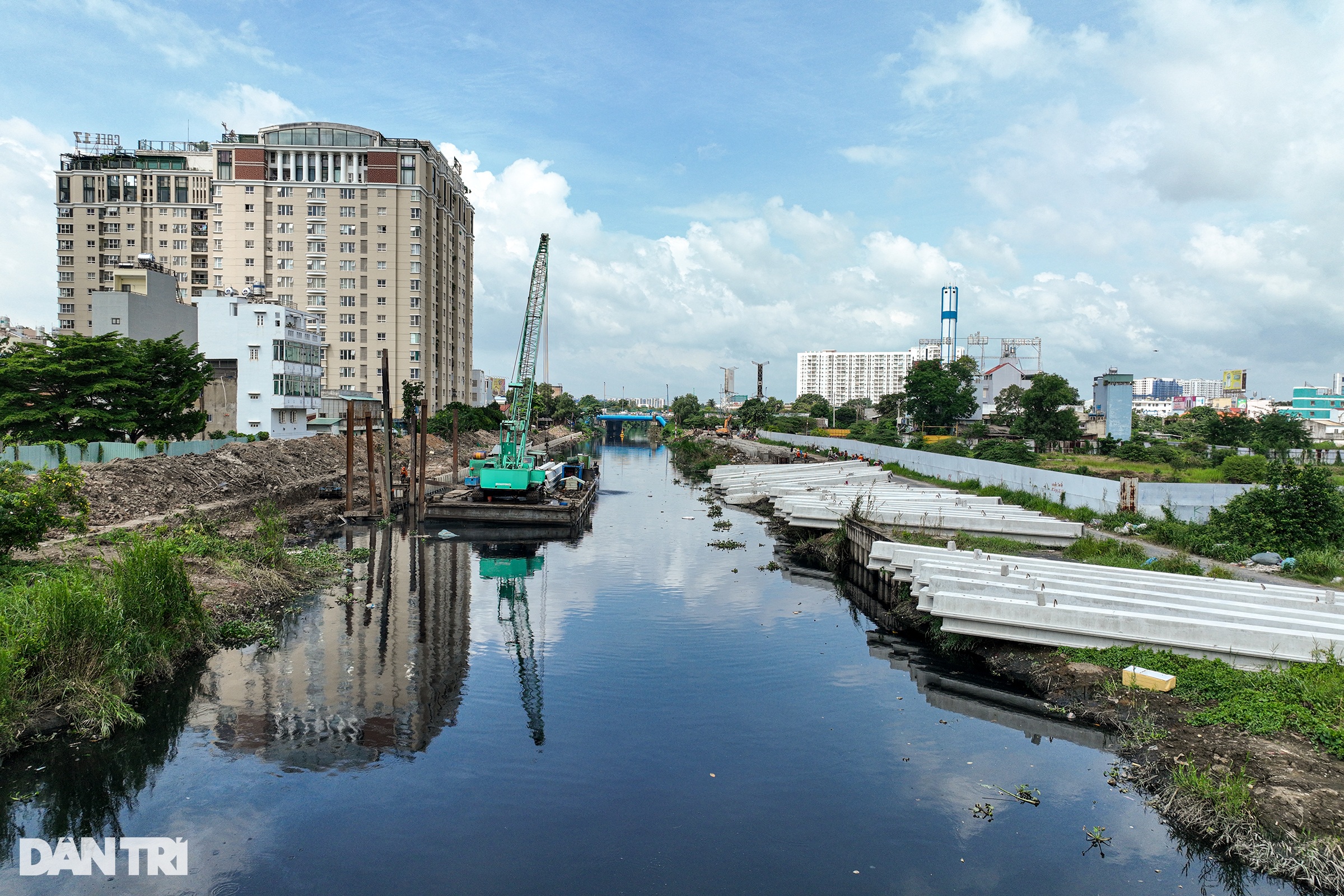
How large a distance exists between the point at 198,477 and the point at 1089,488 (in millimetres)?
34696

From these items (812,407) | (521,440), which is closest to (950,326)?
(812,407)

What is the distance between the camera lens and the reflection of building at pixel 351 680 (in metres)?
12.9

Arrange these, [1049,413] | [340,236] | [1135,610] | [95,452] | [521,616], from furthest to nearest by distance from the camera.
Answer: [340,236] < [1049,413] < [95,452] < [521,616] < [1135,610]

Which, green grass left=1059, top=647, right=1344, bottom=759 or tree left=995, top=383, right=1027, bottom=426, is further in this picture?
tree left=995, top=383, right=1027, bottom=426

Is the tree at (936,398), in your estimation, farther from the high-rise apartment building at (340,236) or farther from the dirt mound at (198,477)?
the dirt mound at (198,477)

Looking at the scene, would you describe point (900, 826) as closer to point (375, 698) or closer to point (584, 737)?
point (584, 737)

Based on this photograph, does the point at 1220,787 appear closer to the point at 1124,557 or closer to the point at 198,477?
the point at 1124,557

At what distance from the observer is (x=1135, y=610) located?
14.5 m

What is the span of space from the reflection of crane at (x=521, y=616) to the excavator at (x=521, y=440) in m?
5.41

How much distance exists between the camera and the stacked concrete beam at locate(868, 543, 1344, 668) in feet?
42.3

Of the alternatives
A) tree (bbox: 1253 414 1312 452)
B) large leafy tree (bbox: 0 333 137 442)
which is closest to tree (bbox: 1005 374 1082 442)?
tree (bbox: 1253 414 1312 452)

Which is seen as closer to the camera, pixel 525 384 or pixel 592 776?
pixel 592 776

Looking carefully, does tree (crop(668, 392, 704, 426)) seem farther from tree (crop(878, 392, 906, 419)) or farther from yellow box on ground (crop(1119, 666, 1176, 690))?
yellow box on ground (crop(1119, 666, 1176, 690))

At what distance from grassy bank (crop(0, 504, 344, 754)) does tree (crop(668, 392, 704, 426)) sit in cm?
12021
